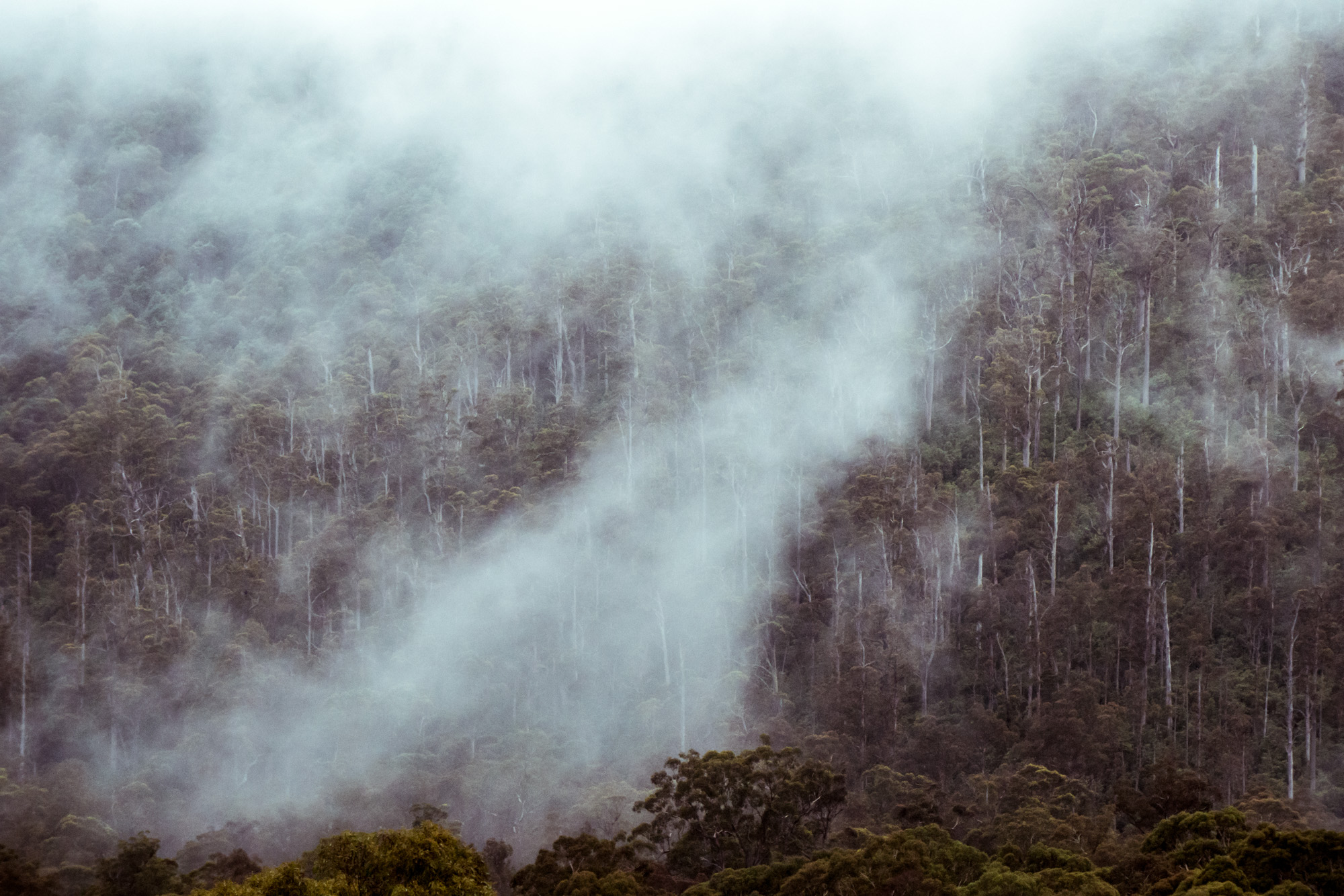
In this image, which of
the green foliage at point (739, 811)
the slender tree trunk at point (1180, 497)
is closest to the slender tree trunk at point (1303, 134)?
the slender tree trunk at point (1180, 497)

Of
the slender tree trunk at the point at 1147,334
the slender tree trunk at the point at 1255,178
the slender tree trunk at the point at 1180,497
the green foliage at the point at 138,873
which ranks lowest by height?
the green foliage at the point at 138,873

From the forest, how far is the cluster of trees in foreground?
0.51 ft

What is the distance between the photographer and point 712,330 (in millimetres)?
72500

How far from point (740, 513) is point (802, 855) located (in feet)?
92.5

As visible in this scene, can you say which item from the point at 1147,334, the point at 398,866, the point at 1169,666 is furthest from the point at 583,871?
the point at 1147,334

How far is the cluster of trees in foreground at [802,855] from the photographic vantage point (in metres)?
20.0

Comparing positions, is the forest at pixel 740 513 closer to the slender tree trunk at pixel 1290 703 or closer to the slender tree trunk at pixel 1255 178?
the slender tree trunk at pixel 1290 703

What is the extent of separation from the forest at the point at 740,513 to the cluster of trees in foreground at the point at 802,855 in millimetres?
155

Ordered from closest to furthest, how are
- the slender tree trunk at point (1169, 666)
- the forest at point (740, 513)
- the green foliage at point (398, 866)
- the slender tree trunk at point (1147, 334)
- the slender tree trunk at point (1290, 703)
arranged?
the green foliage at point (398, 866)
the forest at point (740, 513)
the slender tree trunk at point (1290, 703)
the slender tree trunk at point (1169, 666)
the slender tree trunk at point (1147, 334)

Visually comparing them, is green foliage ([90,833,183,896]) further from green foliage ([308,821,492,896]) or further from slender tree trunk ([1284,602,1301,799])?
slender tree trunk ([1284,602,1301,799])

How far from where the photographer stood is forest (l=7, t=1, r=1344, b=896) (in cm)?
3591

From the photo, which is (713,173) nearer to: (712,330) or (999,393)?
(712,330)

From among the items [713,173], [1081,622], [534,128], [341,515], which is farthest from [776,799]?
[534,128]

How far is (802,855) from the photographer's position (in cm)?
3347
